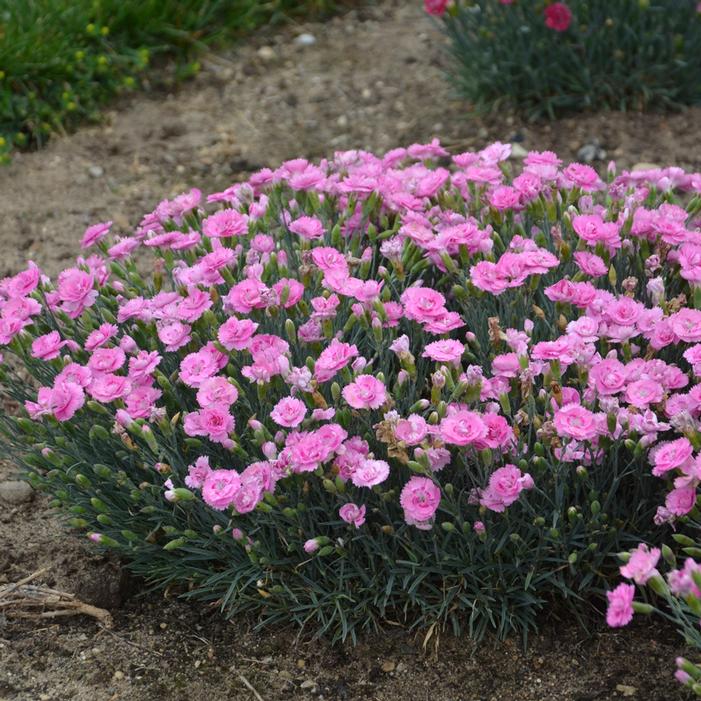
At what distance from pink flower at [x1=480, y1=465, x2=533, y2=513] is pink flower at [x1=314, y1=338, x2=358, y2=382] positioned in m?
0.42

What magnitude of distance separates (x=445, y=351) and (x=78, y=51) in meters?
3.39

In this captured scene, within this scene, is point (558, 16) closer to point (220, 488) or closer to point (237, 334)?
point (237, 334)

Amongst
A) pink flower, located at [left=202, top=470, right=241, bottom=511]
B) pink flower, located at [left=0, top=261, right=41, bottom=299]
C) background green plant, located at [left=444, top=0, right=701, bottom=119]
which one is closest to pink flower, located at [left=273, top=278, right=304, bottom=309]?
pink flower, located at [left=202, top=470, right=241, bottom=511]

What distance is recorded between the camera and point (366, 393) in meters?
2.34

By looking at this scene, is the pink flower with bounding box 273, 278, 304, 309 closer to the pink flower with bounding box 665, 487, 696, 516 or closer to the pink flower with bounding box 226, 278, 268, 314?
the pink flower with bounding box 226, 278, 268, 314

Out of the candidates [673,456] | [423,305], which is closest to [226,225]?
[423,305]

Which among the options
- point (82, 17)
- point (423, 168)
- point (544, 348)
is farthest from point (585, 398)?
point (82, 17)

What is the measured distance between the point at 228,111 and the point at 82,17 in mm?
833

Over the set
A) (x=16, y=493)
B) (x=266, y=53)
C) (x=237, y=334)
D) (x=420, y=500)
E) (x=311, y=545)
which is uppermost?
(x=237, y=334)

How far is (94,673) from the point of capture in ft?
8.48

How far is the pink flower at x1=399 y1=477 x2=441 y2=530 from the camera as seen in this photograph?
2.28 meters

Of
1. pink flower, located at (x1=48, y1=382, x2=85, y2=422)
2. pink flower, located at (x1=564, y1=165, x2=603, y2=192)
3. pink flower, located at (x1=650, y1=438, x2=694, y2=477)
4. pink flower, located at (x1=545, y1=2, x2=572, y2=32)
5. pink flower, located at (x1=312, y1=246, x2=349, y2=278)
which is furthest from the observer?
pink flower, located at (x1=545, y1=2, x2=572, y2=32)

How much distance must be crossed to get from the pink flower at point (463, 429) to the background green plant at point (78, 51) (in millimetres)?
3327

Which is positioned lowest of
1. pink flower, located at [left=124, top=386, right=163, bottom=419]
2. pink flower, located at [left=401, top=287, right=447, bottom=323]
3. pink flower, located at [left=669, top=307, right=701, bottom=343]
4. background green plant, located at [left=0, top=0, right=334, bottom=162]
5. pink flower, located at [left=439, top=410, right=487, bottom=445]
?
background green plant, located at [left=0, top=0, right=334, bottom=162]
